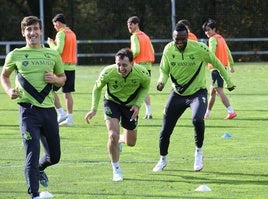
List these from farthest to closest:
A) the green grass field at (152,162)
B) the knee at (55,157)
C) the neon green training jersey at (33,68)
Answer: the green grass field at (152,162) < the knee at (55,157) < the neon green training jersey at (33,68)

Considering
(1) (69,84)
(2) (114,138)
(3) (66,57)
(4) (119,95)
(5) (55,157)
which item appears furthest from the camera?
(3) (66,57)

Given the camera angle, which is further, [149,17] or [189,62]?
[149,17]

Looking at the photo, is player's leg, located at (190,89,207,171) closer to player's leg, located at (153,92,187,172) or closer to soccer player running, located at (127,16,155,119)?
player's leg, located at (153,92,187,172)

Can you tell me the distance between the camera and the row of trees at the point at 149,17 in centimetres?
3884

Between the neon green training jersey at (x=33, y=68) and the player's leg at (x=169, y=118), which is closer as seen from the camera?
the neon green training jersey at (x=33, y=68)

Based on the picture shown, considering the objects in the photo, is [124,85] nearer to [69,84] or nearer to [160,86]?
[160,86]

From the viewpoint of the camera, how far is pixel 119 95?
36.8 ft

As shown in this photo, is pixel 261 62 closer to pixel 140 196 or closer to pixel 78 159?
pixel 78 159

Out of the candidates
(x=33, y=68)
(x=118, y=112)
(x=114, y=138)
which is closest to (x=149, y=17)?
(x=118, y=112)

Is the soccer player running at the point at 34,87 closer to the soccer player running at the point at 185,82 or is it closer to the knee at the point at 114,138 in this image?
the knee at the point at 114,138

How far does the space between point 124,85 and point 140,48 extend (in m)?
7.35

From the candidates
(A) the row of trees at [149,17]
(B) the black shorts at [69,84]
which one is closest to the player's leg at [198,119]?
(B) the black shorts at [69,84]

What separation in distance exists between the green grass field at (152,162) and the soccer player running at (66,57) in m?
0.36

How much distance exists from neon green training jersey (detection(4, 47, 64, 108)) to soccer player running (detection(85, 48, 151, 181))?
141 cm
